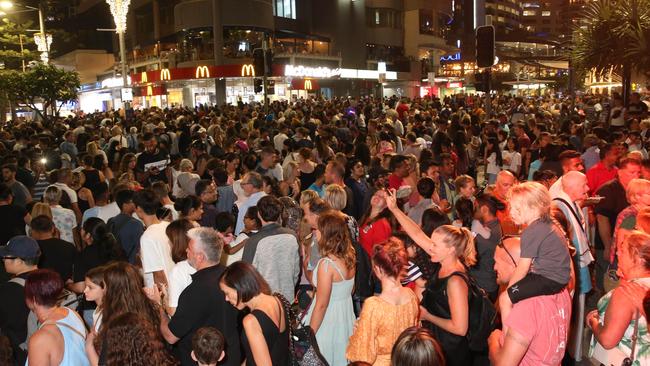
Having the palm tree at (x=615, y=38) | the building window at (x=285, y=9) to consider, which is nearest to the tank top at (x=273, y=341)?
the palm tree at (x=615, y=38)

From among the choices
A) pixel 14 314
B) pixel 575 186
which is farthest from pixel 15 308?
pixel 575 186

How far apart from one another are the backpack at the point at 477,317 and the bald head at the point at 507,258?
0.43m

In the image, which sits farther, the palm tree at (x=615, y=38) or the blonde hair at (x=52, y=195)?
the palm tree at (x=615, y=38)

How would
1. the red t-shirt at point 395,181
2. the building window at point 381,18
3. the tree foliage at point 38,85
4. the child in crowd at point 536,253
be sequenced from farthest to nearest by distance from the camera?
the building window at point 381,18
the tree foliage at point 38,85
the red t-shirt at point 395,181
the child in crowd at point 536,253

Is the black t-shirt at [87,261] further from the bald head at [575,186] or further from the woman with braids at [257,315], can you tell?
the bald head at [575,186]

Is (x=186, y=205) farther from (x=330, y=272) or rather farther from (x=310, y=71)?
(x=310, y=71)

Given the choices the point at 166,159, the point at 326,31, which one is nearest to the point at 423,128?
the point at 166,159

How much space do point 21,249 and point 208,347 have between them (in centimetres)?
243

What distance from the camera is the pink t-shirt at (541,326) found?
3.47m

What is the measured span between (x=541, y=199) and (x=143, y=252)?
3.55m

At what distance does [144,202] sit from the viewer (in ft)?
19.3

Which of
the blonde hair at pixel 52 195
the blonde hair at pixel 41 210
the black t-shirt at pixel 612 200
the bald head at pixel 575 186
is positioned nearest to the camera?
the bald head at pixel 575 186

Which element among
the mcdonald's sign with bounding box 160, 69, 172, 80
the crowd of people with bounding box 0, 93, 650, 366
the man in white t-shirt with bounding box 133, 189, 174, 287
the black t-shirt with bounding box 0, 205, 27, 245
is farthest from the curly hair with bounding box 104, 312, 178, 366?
the mcdonald's sign with bounding box 160, 69, 172, 80

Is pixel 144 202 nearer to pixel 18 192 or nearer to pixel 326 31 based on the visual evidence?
pixel 18 192
